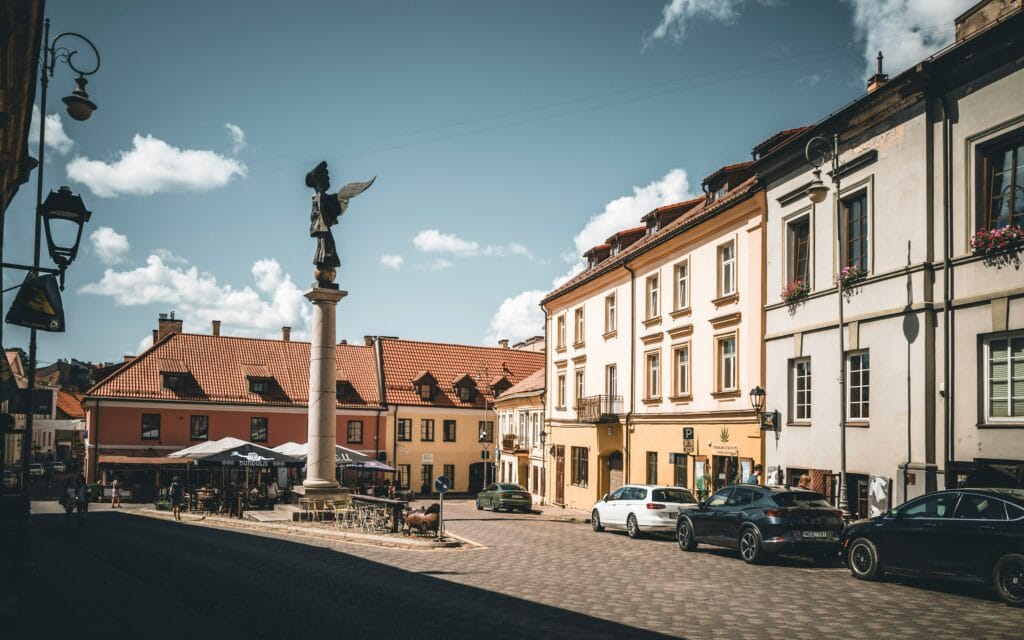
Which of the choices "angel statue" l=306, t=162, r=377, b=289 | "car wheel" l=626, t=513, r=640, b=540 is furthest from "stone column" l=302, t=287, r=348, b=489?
"car wheel" l=626, t=513, r=640, b=540

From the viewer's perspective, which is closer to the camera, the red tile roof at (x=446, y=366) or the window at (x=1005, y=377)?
the window at (x=1005, y=377)

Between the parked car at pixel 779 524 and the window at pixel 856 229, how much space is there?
22.5 ft

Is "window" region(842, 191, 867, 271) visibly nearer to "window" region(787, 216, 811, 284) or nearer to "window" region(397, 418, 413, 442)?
"window" region(787, 216, 811, 284)

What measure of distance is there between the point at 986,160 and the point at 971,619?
413 inches

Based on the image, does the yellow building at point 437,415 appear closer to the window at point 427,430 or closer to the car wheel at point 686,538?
the window at point 427,430

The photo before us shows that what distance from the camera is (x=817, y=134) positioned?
73.8 ft

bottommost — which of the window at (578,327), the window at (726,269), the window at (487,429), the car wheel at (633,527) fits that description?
the car wheel at (633,527)

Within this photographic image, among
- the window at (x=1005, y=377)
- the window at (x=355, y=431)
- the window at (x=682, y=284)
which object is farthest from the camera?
the window at (x=355, y=431)

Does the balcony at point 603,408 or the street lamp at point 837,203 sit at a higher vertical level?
the street lamp at point 837,203

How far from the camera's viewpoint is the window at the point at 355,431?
5678 cm

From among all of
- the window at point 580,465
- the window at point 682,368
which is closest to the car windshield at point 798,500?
the window at point 682,368

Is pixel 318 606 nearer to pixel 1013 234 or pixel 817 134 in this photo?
pixel 1013 234

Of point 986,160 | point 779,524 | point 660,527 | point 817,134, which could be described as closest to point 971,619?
point 779,524

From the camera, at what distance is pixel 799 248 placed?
23.9 metres
